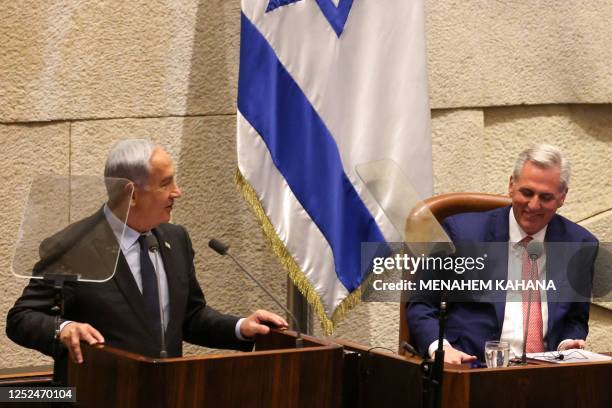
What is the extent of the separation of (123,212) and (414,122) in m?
1.63

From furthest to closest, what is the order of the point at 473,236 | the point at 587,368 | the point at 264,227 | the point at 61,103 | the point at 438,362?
1. the point at 61,103
2. the point at 264,227
3. the point at 473,236
4. the point at 587,368
5. the point at 438,362

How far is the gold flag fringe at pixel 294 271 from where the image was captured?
4453mm

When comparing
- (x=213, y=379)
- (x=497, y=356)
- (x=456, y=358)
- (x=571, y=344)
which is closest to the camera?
(x=213, y=379)

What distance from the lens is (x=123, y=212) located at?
3.29m

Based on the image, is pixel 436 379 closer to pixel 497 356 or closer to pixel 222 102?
pixel 497 356

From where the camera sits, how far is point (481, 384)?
309 centimetres

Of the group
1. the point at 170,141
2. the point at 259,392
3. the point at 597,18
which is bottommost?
the point at 259,392

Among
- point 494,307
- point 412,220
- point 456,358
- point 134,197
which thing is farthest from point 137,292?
point 494,307

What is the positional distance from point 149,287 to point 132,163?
405 mm

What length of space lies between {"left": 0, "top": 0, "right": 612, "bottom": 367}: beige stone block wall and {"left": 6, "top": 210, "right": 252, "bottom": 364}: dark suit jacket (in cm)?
111

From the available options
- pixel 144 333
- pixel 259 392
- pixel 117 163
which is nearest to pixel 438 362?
pixel 259 392

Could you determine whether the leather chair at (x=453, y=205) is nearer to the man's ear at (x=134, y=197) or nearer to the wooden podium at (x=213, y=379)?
the wooden podium at (x=213, y=379)

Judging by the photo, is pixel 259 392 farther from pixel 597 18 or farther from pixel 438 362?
pixel 597 18

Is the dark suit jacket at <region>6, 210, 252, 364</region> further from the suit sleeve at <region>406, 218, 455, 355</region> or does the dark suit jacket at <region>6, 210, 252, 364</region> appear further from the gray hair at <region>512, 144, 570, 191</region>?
the gray hair at <region>512, 144, 570, 191</region>
